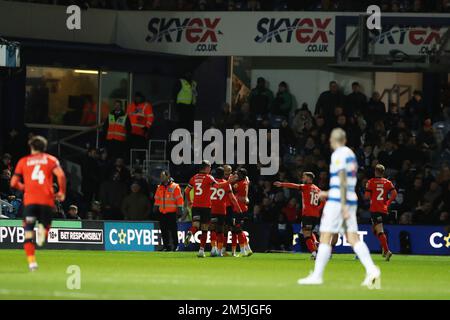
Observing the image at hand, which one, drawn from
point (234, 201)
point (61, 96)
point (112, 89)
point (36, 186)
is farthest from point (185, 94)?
point (36, 186)

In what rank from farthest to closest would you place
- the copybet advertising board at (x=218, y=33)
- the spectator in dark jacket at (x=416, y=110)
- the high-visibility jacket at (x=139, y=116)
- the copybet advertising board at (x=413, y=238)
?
the copybet advertising board at (x=218, y=33)
the spectator in dark jacket at (x=416, y=110)
the high-visibility jacket at (x=139, y=116)
the copybet advertising board at (x=413, y=238)

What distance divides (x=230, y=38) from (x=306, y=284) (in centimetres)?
2093

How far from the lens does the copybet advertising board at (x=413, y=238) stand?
32.6 m

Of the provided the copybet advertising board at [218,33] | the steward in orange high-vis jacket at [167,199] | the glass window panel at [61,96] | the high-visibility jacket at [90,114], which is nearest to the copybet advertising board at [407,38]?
the copybet advertising board at [218,33]

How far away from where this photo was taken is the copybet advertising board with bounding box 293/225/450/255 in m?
32.6

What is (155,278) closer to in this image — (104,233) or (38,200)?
(38,200)

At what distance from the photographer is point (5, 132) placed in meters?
36.5

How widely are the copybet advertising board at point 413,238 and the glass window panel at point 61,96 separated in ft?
29.4

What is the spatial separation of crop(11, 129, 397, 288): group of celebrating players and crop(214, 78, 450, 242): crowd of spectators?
5.15ft

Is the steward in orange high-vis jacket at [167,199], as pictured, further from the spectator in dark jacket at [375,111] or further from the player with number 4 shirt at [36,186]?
the player with number 4 shirt at [36,186]

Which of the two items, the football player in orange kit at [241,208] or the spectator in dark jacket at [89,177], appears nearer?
the football player in orange kit at [241,208]

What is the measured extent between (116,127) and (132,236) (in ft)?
14.1
